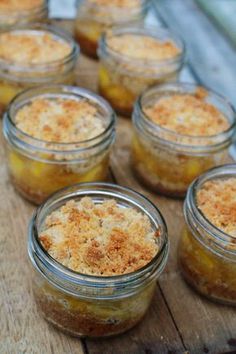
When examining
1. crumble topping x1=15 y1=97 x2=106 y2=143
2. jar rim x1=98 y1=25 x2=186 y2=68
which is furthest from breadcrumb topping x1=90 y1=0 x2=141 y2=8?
crumble topping x1=15 y1=97 x2=106 y2=143

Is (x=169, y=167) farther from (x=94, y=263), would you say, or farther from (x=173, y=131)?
(x=94, y=263)

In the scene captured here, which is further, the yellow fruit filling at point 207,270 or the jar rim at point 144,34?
the jar rim at point 144,34

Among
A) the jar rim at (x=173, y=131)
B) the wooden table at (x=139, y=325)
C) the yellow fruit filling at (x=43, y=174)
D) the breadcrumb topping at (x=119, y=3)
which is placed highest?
the jar rim at (x=173, y=131)

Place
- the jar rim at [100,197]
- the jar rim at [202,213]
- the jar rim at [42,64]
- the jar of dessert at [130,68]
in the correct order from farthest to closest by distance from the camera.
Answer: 1. the jar of dessert at [130,68]
2. the jar rim at [42,64]
3. the jar rim at [202,213]
4. the jar rim at [100,197]

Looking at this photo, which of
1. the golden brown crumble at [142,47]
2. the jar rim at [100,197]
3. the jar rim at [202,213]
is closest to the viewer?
the jar rim at [100,197]

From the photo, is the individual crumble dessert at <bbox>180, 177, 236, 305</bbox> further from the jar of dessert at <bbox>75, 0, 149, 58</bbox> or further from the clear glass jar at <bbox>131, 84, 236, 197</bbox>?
the jar of dessert at <bbox>75, 0, 149, 58</bbox>

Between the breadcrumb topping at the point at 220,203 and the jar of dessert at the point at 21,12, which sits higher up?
the breadcrumb topping at the point at 220,203

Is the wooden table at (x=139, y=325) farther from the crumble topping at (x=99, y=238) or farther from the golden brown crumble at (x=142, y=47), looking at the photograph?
the golden brown crumble at (x=142, y=47)

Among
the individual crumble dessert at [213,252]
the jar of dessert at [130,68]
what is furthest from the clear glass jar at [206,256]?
the jar of dessert at [130,68]
